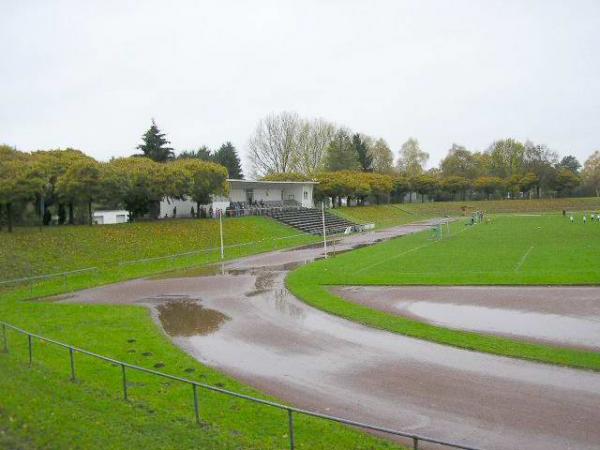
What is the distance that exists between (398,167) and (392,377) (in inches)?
5245

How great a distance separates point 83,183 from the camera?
40.3m

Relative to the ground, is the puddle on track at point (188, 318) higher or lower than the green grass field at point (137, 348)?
lower

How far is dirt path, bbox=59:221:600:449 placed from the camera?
9.98 m

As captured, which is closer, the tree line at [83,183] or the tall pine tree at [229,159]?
the tree line at [83,183]

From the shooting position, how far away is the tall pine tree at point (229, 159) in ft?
300

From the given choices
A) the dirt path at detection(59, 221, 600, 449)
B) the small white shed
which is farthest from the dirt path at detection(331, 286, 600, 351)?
the small white shed

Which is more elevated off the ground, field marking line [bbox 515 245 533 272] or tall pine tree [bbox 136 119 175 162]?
tall pine tree [bbox 136 119 175 162]

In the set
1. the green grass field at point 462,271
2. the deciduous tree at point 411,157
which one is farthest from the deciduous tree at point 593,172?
the green grass field at point 462,271

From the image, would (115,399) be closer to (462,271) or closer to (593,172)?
(462,271)

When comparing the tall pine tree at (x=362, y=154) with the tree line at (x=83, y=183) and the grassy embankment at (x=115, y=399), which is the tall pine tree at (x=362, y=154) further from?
the grassy embankment at (x=115, y=399)

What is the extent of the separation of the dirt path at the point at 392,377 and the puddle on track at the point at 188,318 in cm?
4

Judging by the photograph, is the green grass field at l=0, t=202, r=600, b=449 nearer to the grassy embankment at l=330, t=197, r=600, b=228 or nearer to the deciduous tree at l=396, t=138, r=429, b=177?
the grassy embankment at l=330, t=197, r=600, b=228

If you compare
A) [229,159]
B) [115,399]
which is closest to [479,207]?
[229,159]

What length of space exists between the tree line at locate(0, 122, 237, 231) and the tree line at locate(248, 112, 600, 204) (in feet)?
96.2
